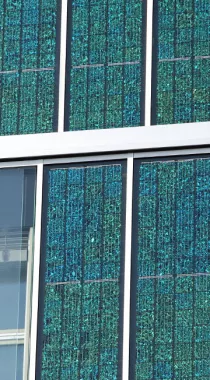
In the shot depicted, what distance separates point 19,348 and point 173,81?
8.21ft

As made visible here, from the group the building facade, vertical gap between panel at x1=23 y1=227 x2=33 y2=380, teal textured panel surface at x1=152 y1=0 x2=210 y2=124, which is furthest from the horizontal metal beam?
vertical gap between panel at x1=23 y1=227 x2=33 y2=380

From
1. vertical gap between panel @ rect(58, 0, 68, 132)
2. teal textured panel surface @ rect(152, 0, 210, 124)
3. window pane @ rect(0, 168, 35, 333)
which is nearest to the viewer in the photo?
window pane @ rect(0, 168, 35, 333)

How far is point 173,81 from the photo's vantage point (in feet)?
47.5

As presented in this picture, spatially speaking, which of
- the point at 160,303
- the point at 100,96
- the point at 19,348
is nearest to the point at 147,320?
the point at 160,303

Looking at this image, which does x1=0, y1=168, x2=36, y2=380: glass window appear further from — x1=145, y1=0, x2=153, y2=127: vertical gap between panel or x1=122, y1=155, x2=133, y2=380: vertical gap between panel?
x1=145, y1=0, x2=153, y2=127: vertical gap between panel

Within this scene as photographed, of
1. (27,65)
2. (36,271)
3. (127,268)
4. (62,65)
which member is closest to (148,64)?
(62,65)

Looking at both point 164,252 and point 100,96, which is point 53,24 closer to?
point 100,96

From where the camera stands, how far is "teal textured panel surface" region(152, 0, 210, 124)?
14402 millimetres

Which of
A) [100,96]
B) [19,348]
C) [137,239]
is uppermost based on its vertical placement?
[100,96]

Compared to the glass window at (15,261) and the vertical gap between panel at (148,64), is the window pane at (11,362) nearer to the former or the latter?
the glass window at (15,261)

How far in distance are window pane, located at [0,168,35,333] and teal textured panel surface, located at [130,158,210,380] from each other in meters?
0.89

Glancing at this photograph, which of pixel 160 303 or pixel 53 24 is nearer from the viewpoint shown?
pixel 160 303

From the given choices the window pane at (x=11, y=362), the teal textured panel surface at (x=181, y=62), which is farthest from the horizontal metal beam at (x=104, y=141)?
the window pane at (x=11, y=362)

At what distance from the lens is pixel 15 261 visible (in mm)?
14250
